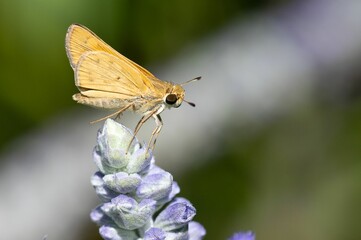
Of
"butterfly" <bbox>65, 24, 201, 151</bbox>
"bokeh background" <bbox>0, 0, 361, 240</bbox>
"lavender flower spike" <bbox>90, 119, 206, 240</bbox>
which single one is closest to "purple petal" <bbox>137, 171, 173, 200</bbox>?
"lavender flower spike" <bbox>90, 119, 206, 240</bbox>

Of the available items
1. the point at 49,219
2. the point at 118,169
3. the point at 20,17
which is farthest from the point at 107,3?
the point at 118,169

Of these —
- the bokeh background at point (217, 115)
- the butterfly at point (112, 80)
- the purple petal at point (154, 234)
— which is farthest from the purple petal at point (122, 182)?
the bokeh background at point (217, 115)

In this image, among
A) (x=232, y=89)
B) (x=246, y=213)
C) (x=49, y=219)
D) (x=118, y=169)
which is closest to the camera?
(x=118, y=169)

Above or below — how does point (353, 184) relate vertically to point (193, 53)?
below

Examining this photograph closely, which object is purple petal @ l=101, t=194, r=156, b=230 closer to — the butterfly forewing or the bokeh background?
the butterfly forewing

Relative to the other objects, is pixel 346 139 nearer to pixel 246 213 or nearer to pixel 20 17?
pixel 246 213

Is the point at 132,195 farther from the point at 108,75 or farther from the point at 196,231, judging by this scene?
the point at 108,75

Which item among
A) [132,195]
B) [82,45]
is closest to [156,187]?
[132,195]
